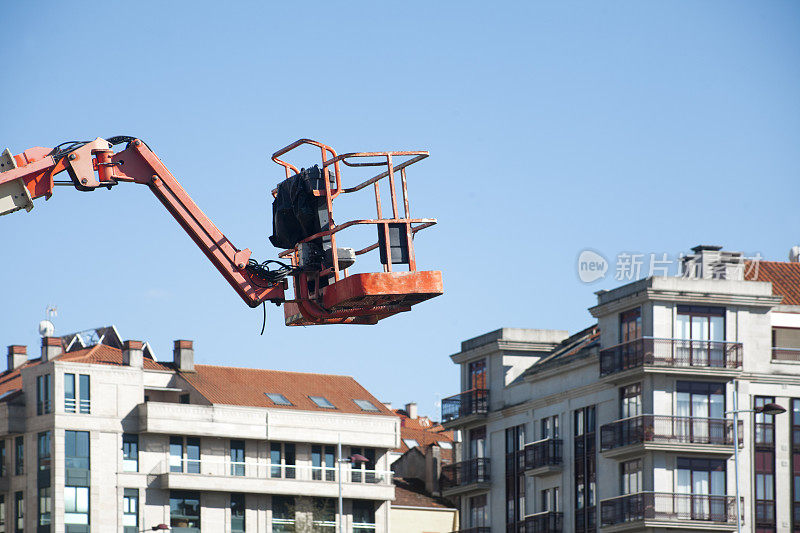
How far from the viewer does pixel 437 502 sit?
110 meters

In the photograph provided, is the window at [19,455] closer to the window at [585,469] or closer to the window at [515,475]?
the window at [515,475]

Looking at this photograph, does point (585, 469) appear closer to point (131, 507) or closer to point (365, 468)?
point (365, 468)

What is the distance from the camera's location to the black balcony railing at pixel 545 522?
86.9 meters

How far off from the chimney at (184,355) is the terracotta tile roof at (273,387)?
0.44 meters

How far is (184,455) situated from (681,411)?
35011 millimetres

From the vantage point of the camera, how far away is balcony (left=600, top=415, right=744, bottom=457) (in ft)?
258

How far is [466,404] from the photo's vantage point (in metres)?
98.9

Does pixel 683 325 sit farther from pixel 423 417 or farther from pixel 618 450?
pixel 423 417

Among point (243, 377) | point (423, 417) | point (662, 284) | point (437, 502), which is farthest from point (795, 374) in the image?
point (423, 417)

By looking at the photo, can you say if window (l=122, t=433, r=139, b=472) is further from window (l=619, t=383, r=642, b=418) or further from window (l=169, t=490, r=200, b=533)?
window (l=619, t=383, r=642, b=418)

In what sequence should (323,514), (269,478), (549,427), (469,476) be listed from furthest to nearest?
1. (323,514)
2. (269,478)
3. (469,476)
4. (549,427)

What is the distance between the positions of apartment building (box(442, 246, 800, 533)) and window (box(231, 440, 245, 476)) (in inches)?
836

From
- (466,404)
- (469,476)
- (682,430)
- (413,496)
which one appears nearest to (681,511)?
(682,430)

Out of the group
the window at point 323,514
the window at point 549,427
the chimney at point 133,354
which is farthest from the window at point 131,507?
the window at point 549,427
